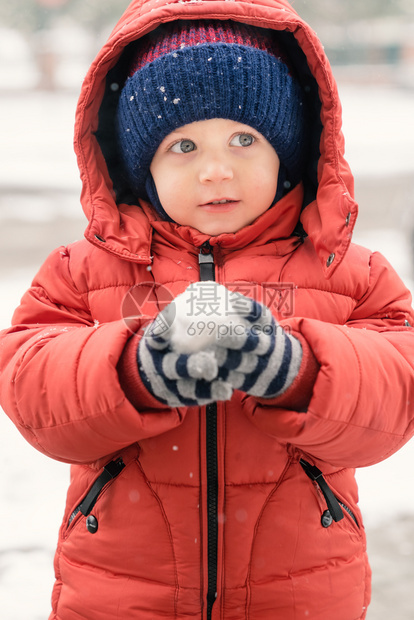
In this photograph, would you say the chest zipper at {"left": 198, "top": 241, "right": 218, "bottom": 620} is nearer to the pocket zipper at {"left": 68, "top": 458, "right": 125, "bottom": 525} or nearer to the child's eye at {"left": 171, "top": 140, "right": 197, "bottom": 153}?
the pocket zipper at {"left": 68, "top": 458, "right": 125, "bottom": 525}

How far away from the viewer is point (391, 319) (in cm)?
136

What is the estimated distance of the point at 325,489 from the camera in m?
1.30

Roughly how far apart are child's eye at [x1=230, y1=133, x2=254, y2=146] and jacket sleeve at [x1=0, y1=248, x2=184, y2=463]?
0.45m

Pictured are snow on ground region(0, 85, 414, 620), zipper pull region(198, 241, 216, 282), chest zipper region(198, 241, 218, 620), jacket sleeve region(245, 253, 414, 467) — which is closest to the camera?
jacket sleeve region(245, 253, 414, 467)

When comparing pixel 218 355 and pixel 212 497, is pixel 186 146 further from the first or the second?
pixel 212 497

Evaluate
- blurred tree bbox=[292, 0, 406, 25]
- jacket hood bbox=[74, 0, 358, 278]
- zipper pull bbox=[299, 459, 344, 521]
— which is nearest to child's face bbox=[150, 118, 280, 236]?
jacket hood bbox=[74, 0, 358, 278]

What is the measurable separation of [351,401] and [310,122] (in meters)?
0.67

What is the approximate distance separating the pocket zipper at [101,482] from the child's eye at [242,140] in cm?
66

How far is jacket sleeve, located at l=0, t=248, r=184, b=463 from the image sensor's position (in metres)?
1.11

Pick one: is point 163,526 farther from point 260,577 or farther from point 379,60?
point 379,60

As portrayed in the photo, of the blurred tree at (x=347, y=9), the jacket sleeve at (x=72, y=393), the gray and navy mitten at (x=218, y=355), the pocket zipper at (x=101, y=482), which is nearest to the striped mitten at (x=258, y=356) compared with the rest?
the gray and navy mitten at (x=218, y=355)

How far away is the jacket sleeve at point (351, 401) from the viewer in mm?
1105

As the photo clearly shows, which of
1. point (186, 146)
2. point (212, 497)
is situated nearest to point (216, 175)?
point (186, 146)

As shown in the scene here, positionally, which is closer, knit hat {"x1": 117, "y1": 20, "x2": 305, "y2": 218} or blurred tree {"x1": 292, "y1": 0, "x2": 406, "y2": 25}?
knit hat {"x1": 117, "y1": 20, "x2": 305, "y2": 218}
